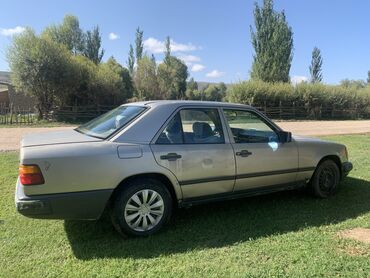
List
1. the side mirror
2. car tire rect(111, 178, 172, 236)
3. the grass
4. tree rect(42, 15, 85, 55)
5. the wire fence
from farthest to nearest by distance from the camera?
tree rect(42, 15, 85, 55) < the wire fence < the side mirror < car tire rect(111, 178, 172, 236) < the grass

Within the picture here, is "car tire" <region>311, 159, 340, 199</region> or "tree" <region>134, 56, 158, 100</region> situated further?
"tree" <region>134, 56, 158, 100</region>

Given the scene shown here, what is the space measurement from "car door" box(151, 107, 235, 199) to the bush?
3079 cm

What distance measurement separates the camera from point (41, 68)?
2547 centimetres

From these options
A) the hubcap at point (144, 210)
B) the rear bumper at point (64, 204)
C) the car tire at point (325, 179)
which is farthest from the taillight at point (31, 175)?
the car tire at point (325, 179)

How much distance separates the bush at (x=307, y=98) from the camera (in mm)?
35688

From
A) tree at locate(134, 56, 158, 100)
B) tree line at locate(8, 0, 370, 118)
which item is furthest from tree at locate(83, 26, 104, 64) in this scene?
tree at locate(134, 56, 158, 100)

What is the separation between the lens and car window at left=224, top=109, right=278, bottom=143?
5207 mm

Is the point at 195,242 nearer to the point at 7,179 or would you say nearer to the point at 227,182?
the point at 227,182

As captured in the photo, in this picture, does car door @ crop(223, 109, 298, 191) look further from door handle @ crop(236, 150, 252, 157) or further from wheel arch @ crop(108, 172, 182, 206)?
wheel arch @ crop(108, 172, 182, 206)

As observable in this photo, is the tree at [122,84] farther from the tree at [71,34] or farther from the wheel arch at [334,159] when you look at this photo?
the wheel arch at [334,159]

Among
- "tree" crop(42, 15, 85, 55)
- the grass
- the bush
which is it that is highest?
"tree" crop(42, 15, 85, 55)

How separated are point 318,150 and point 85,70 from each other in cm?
2579

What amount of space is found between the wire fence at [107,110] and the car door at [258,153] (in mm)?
20968

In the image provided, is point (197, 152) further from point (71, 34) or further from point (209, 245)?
point (71, 34)
